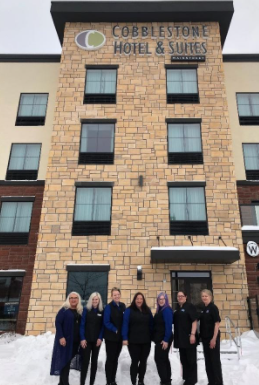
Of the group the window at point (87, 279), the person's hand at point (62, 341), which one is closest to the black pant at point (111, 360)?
the person's hand at point (62, 341)

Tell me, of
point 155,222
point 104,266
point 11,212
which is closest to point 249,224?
point 155,222

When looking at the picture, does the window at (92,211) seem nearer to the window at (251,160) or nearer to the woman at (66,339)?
the window at (251,160)

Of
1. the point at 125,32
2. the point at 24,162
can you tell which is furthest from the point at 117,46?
the point at 24,162

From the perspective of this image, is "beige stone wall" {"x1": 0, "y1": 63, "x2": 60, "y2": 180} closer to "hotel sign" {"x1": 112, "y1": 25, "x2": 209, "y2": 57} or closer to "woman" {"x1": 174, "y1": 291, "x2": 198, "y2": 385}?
"hotel sign" {"x1": 112, "y1": 25, "x2": 209, "y2": 57}

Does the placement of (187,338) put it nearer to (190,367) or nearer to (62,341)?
(190,367)

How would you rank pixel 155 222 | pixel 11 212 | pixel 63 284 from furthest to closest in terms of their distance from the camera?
pixel 11 212 → pixel 155 222 → pixel 63 284

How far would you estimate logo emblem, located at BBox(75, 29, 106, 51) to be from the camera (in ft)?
59.1

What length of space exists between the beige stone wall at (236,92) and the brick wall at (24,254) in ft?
32.9

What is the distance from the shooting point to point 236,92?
18.1 metres

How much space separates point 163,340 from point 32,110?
592 inches

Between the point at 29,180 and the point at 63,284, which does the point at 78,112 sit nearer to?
the point at 29,180

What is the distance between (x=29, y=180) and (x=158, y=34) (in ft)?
35.4

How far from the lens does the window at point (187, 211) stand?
46.6 feet

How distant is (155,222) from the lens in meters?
14.2
